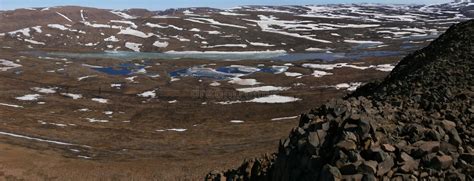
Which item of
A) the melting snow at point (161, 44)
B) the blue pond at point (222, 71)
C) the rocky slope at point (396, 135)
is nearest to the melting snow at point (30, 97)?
the blue pond at point (222, 71)

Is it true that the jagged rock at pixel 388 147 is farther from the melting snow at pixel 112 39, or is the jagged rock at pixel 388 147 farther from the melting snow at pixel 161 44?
the melting snow at pixel 112 39

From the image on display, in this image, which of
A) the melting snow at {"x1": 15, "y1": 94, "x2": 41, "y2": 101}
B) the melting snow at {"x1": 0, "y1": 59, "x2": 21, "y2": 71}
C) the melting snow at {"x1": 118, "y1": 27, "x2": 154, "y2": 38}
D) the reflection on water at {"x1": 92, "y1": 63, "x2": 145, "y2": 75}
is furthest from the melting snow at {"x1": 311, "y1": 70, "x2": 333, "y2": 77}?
the melting snow at {"x1": 118, "y1": 27, "x2": 154, "y2": 38}

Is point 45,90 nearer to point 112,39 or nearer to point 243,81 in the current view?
point 243,81

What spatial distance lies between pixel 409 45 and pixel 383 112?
159 m

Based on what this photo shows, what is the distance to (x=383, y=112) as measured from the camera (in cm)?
1733

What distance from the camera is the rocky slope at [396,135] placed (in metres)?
13.2

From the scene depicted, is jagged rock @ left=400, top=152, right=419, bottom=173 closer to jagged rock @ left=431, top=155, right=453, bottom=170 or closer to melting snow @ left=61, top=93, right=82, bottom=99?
jagged rock @ left=431, top=155, right=453, bottom=170

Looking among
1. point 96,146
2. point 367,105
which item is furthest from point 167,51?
point 367,105

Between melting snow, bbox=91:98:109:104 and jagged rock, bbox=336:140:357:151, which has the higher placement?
jagged rock, bbox=336:140:357:151

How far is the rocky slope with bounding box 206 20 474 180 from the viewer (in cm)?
1320

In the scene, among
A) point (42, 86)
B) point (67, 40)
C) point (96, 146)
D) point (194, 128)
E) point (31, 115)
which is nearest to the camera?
point (96, 146)

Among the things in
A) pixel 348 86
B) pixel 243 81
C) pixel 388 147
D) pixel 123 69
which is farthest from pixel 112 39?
pixel 388 147

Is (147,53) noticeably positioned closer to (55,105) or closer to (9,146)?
(55,105)

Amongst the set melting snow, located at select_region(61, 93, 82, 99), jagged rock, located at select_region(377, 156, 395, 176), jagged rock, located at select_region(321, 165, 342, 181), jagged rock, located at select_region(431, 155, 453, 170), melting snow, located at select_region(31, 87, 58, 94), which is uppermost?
jagged rock, located at select_region(431, 155, 453, 170)
